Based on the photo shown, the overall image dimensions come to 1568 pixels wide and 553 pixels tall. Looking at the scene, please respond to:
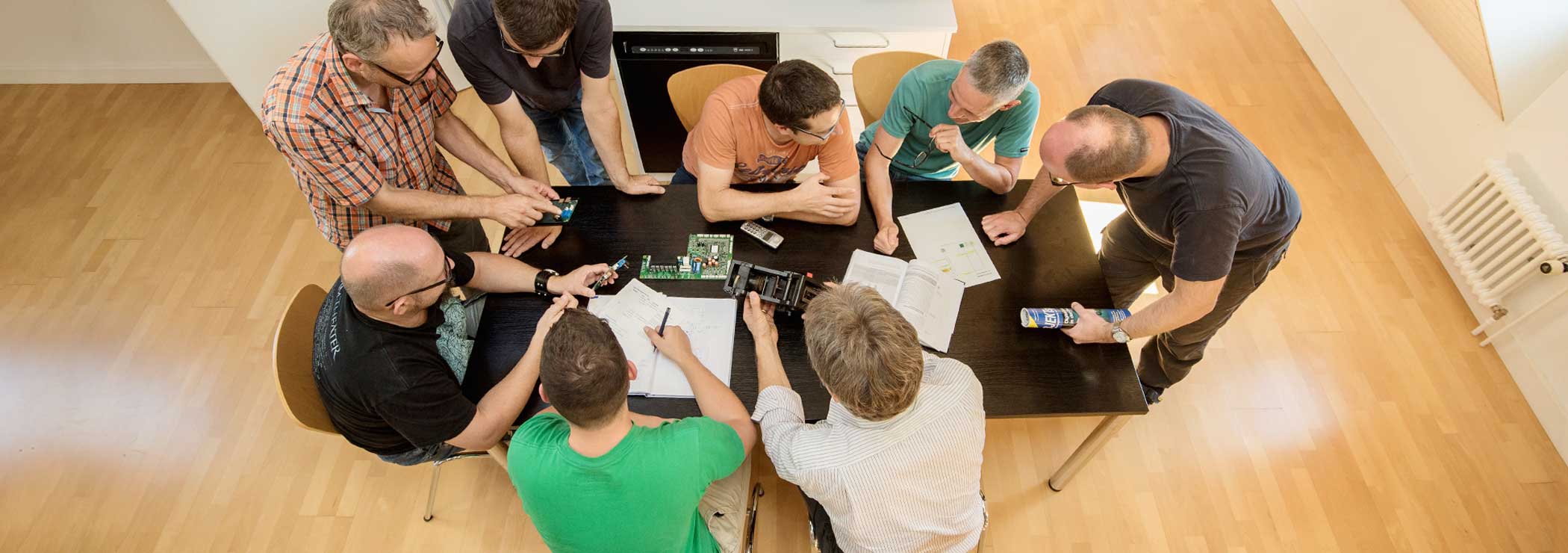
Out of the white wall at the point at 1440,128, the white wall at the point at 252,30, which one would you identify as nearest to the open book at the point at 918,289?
the white wall at the point at 252,30

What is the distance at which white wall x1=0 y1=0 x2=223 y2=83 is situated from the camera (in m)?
3.71

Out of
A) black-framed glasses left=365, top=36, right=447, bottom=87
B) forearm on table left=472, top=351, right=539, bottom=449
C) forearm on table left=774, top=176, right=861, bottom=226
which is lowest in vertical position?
forearm on table left=472, top=351, right=539, bottom=449

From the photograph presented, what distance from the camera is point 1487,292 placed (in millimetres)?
2902

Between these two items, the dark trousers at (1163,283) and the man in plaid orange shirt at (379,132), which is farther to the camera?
the dark trousers at (1163,283)

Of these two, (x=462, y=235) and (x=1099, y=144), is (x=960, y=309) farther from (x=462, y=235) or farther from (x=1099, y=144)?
(x=462, y=235)

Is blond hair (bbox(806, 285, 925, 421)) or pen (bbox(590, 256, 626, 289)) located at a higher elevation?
blond hair (bbox(806, 285, 925, 421))

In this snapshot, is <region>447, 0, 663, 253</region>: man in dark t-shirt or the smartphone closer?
<region>447, 0, 663, 253</region>: man in dark t-shirt

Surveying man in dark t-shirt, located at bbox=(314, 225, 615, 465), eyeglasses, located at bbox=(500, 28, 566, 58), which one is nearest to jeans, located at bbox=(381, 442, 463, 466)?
man in dark t-shirt, located at bbox=(314, 225, 615, 465)

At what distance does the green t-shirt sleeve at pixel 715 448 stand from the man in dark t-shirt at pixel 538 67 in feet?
2.88

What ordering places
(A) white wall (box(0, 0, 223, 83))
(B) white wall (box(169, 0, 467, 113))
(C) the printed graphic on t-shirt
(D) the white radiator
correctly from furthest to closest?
(A) white wall (box(0, 0, 223, 83)) < (B) white wall (box(169, 0, 467, 113)) < (D) the white radiator < (C) the printed graphic on t-shirt

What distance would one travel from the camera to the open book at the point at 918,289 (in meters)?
1.97

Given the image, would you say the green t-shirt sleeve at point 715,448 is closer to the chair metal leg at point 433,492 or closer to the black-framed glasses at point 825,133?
the black-framed glasses at point 825,133

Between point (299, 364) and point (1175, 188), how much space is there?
234 centimetres

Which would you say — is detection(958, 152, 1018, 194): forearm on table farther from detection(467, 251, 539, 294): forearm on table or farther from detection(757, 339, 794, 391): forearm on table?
detection(467, 251, 539, 294): forearm on table
